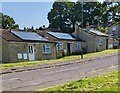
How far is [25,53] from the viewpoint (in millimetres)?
38375

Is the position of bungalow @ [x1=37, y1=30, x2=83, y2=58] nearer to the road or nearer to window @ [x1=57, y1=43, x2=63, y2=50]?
window @ [x1=57, y1=43, x2=63, y2=50]

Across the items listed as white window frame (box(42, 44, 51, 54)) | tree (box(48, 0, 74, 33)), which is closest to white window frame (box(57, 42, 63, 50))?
white window frame (box(42, 44, 51, 54))

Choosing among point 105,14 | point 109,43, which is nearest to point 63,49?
point 109,43

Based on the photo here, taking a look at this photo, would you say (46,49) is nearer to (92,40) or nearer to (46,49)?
(46,49)

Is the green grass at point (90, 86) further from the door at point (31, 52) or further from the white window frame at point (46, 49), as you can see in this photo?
the white window frame at point (46, 49)

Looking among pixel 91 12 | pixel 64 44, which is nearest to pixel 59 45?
pixel 64 44

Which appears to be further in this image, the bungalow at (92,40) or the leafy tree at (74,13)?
the leafy tree at (74,13)

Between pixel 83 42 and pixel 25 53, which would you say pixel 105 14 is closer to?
pixel 83 42

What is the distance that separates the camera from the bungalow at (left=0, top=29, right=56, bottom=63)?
1439 inches

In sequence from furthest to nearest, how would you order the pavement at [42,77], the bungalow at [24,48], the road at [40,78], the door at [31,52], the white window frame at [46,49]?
the white window frame at [46,49]
the door at [31,52]
the bungalow at [24,48]
the pavement at [42,77]
the road at [40,78]

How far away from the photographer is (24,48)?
38219mm

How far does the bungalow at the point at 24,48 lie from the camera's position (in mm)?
36562

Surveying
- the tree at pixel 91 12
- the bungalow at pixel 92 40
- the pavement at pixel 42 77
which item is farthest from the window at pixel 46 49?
the tree at pixel 91 12

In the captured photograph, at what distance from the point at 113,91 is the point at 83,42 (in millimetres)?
47376
